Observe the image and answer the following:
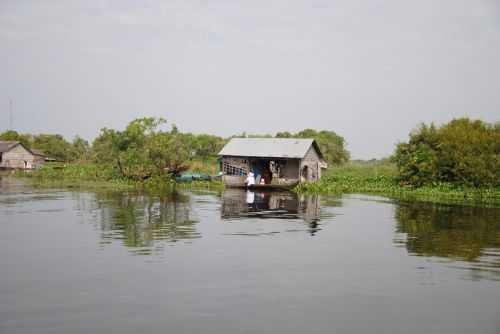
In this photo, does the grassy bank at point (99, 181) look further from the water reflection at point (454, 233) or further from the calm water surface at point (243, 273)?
the water reflection at point (454, 233)

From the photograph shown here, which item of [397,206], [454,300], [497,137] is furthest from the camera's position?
[497,137]

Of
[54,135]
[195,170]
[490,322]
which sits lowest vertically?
[490,322]

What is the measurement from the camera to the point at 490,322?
7.05 metres

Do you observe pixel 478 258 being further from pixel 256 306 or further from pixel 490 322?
pixel 256 306

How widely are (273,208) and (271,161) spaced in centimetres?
1437

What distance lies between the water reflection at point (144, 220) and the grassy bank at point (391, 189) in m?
10.9

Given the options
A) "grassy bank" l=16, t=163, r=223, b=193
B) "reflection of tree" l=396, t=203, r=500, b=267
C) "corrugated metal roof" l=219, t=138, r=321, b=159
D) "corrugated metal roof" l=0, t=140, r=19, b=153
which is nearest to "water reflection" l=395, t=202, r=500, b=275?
"reflection of tree" l=396, t=203, r=500, b=267

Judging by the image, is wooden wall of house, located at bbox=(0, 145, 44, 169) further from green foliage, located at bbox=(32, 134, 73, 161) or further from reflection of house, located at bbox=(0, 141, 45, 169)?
green foliage, located at bbox=(32, 134, 73, 161)

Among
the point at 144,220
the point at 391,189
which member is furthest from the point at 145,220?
the point at 391,189

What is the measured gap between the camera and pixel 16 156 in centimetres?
5016

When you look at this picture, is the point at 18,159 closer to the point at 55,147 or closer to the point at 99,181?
Result: the point at 55,147

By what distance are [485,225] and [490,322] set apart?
9831mm

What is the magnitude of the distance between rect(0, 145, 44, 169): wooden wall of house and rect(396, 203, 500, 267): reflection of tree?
4099 cm

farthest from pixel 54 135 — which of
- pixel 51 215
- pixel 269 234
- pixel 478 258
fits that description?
pixel 478 258
